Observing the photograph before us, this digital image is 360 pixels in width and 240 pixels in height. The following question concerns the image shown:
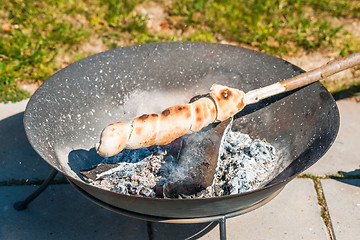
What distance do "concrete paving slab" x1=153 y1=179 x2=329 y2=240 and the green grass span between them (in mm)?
1921

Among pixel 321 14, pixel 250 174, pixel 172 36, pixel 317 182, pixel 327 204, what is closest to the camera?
pixel 250 174

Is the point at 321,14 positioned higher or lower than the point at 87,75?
higher

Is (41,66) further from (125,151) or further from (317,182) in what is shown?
(317,182)

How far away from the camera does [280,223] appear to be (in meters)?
2.83

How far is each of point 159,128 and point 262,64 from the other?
1088 millimetres

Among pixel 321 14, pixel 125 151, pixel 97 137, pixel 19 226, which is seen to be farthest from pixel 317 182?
pixel 321 14

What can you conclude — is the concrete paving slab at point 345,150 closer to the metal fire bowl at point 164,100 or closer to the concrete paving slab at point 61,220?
the metal fire bowl at point 164,100

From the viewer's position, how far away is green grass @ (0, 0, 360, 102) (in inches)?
167

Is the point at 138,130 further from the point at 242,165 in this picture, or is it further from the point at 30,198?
the point at 30,198

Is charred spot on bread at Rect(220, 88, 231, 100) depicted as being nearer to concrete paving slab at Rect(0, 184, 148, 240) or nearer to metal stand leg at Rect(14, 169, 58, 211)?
concrete paving slab at Rect(0, 184, 148, 240)

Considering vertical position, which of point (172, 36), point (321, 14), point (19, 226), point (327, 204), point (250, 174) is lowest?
point (19, 226)

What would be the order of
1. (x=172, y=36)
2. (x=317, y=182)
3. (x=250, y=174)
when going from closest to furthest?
(x=250, y=174) → (x=317, y=182) → (x=172, y=36)

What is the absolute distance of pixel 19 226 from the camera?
9.07 feet

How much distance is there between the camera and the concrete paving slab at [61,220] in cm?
272
